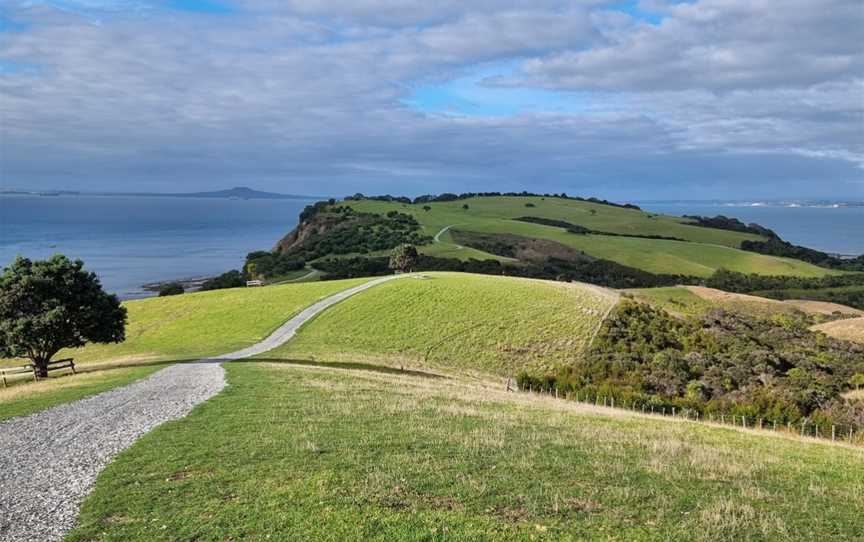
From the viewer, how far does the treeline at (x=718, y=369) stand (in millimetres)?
33469

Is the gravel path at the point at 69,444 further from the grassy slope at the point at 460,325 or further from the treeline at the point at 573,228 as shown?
the treeline at the point at 573,228

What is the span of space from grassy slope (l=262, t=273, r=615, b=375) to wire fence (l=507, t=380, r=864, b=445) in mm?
7458

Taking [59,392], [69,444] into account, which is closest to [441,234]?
[59,392]

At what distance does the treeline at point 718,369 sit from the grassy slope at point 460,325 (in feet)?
10.5

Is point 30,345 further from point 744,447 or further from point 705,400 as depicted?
point 705,400


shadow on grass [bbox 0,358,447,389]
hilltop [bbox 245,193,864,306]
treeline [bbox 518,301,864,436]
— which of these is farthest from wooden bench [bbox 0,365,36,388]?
hilltop [bbox 245,193,864,306]

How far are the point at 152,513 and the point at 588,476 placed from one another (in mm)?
8796

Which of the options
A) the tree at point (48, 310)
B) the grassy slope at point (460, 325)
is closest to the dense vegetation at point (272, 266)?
the grassy slope at point (460, 325)

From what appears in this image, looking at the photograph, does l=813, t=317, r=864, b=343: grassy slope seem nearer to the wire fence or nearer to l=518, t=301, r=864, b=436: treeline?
l=518, t=301, r=864, b=436: treeline

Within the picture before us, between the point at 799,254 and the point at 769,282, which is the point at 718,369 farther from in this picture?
the point at 799,254

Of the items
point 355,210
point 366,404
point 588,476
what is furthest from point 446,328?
point 355,210

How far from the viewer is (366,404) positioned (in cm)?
2195

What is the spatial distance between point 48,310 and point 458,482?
115 feet

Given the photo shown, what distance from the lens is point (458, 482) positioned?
39.4 ft
